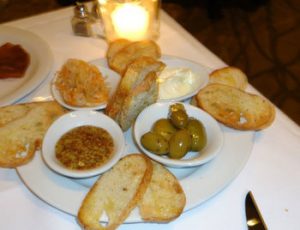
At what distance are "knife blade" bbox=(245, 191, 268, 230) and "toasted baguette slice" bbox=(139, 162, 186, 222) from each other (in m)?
0.21

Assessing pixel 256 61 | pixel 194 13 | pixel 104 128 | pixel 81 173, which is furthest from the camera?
pixel 194 13

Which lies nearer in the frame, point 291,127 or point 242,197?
point 242,197

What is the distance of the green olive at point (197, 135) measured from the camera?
3.97 ft

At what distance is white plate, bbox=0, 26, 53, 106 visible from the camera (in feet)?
4.92

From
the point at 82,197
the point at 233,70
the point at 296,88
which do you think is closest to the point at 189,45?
the point at 233,70

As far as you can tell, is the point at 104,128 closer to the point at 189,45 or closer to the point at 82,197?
the point at 82,197

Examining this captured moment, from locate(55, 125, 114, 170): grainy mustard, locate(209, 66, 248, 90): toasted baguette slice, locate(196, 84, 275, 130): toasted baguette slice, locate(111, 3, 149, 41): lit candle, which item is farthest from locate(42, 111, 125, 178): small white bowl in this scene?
locate(111, 3, 149, 41): lit candle

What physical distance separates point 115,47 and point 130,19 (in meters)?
0.19

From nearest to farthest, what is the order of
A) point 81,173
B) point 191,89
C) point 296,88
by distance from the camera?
point 81,173 → point 191,89 → point 296,88

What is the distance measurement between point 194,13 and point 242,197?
121 inches

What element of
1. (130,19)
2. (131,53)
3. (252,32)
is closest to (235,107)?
(131,53)

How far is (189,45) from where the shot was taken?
185 centimetres

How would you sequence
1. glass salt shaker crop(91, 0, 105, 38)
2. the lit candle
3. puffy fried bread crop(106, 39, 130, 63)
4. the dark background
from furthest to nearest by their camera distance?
the dark background < glass salt shaker crop(91, 0, 105, 38) < the lit candle < puffy fried bread crop(106, 39, 130, 63)

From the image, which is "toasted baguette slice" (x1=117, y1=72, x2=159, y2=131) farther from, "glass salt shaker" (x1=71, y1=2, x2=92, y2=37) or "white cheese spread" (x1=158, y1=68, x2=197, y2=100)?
"glass salt shaker" (x1=71, y1=2, x2=92, y2=37)
